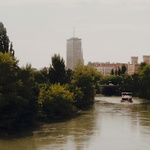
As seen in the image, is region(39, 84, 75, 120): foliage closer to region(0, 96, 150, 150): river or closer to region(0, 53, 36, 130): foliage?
region(0, 96, 150, 150): river

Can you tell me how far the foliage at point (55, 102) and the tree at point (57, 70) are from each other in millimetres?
13767

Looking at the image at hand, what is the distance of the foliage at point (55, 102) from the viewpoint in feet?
140

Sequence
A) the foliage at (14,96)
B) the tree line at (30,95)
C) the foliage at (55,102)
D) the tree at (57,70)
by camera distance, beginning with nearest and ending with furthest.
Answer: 1. the foliage at (14,96)
2. the tree line at (30,95)
3. the foliage at (55,102)
4. the tree at (57,70)

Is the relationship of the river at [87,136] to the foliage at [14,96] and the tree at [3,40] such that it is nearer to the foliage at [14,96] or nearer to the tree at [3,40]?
the foliage at [14,96]

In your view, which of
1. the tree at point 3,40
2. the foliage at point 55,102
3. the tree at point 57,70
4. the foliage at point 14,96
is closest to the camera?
the foliage at point 14,96

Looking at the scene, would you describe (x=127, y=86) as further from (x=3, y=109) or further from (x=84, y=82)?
(x=3, y=109)

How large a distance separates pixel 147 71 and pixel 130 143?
60238 millimetres

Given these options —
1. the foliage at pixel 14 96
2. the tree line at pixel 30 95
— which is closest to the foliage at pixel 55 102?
the tree line at pixel 30 95

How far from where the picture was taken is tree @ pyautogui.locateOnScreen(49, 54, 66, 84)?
199 feet

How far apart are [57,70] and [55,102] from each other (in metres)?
17.6

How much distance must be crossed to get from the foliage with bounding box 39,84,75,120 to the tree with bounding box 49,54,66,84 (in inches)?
542

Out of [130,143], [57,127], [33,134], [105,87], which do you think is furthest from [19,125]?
[105,87]

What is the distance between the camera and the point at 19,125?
3534 centimetres

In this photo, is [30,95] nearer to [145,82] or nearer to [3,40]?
[3,40]
